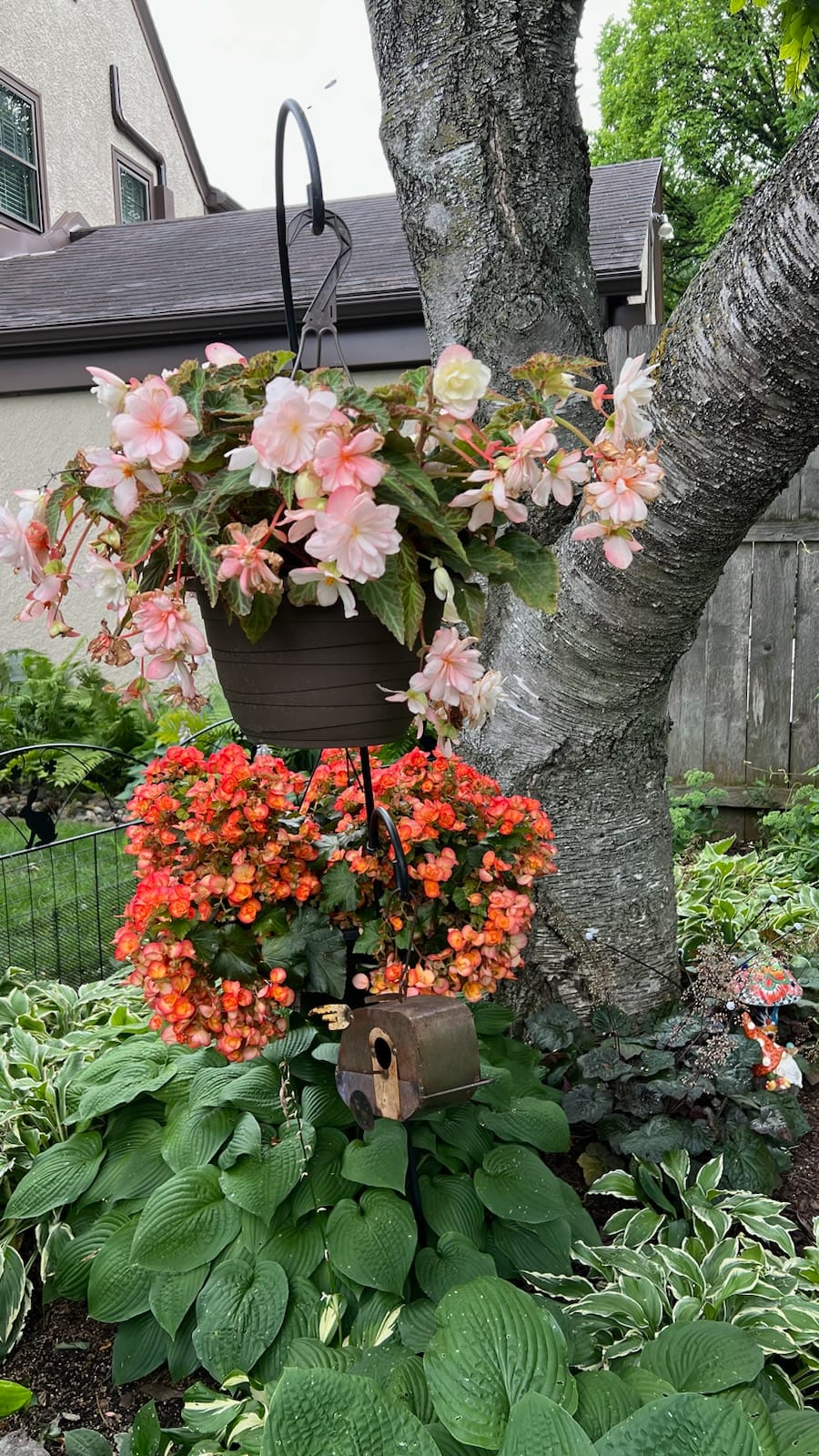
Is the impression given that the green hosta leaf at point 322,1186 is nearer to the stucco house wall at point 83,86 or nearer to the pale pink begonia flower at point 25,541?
the pale pink begonia flower at point 25,541

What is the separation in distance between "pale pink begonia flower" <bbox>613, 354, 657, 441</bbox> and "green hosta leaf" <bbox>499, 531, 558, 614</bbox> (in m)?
0.17

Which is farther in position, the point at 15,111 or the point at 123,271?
the point at 15,111

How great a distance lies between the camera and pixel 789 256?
5.91 ft

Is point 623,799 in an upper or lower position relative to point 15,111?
lower

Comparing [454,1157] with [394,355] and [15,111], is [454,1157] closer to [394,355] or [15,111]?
[394,355]

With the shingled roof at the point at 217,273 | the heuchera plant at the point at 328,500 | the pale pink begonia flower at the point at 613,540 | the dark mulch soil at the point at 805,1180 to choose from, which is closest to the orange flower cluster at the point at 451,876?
the heuchera plant at the point at 328,500

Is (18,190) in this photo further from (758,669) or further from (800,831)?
(800,831)

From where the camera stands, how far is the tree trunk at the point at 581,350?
1.93 metres

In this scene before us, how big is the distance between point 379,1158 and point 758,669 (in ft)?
11.5

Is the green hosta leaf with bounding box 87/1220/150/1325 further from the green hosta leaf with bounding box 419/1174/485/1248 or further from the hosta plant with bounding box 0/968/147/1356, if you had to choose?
the green hosta leaf with bounding box 419/1174/485/1248

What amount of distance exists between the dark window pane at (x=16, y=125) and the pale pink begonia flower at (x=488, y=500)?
34.0 feet

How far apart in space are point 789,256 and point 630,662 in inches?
34.9

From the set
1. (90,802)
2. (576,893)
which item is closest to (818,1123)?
(576,893)

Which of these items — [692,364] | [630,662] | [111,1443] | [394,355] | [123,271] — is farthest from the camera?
[123,271]
